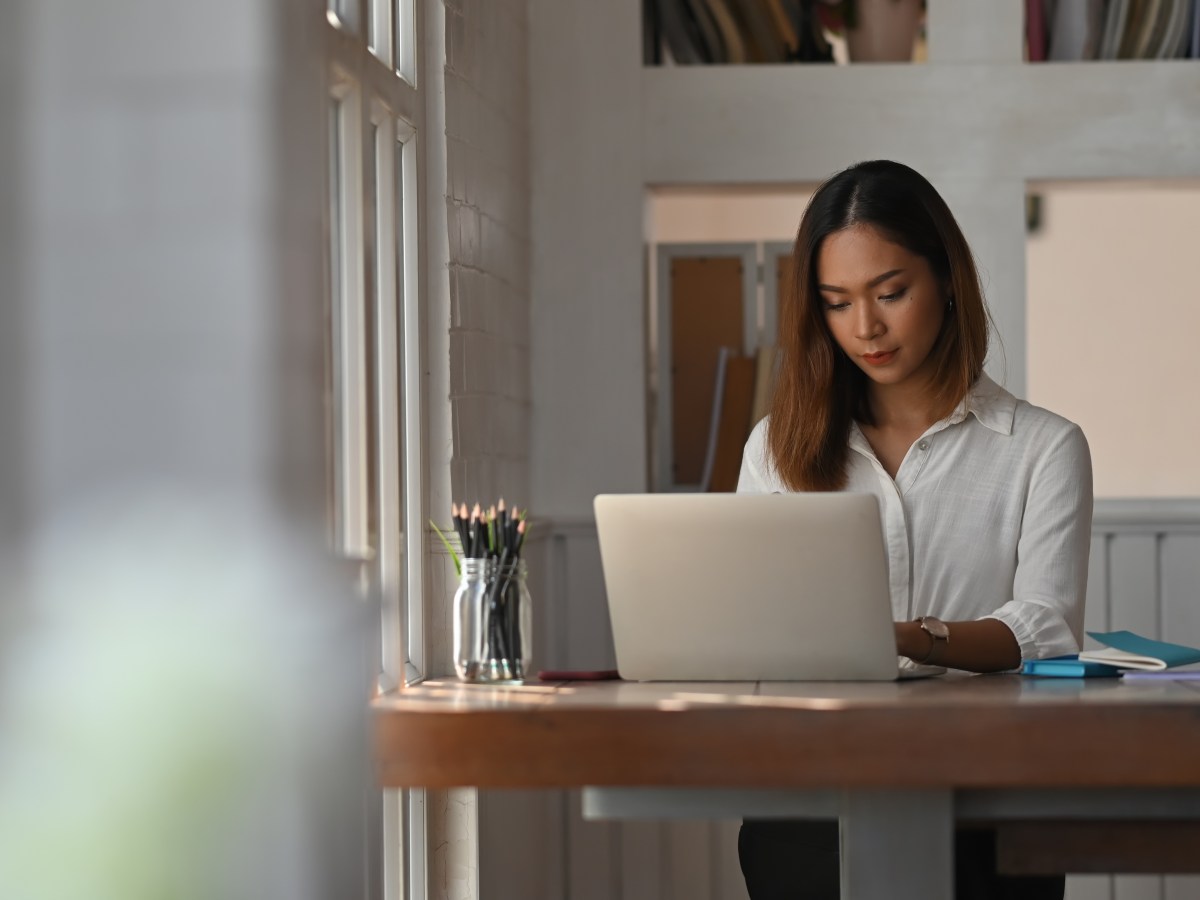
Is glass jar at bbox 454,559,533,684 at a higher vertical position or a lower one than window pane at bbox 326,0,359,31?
lower

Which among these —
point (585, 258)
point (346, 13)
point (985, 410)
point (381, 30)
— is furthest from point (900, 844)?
point (585, 258)

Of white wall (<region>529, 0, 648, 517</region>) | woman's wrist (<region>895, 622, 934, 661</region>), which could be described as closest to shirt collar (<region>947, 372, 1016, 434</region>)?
woman's wrist (<region>895, 622, 934, 661</region>)

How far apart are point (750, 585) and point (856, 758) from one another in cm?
30

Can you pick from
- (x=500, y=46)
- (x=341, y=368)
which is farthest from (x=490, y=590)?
(x=500, y=46)

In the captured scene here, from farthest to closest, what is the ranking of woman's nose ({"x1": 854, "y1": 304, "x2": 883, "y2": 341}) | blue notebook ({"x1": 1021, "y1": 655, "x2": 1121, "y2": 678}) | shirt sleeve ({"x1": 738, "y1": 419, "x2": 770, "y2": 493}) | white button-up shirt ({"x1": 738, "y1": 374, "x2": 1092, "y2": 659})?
shirt sleeve ({"x1": 738, "y1": 419, "x2": 770, "y2": 493}), woman's nose ({"x1": 854, "y1": 304, "x2": 883, "y2": 341}), white button-up shirt ({"x1": 738, "y1": 374, "x2": 1092, "y2": 659}), blue notebook ({"x1": 1021, "y1": 655, "x2": 1121, "y2": 678})

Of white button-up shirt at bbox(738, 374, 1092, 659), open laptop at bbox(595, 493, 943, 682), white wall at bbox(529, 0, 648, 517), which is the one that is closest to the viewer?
open laptop at bbox(595, 493, 943, 682)

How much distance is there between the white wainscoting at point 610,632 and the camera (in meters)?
3.43

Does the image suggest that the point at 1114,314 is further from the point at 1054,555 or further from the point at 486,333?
the point at 1054,555

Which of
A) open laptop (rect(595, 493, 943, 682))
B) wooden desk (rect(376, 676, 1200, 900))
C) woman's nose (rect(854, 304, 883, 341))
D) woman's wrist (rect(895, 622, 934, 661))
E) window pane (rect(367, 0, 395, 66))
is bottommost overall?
wooden desk (rect(376, 676, 1200, 900))

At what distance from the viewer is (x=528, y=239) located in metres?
3.41

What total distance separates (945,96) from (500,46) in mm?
1026

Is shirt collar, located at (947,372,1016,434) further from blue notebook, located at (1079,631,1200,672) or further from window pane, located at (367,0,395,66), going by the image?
window pane, located at (367,0,395,66)

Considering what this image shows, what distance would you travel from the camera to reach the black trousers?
209 cm

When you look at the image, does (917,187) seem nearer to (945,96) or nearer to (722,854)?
(945,96)
